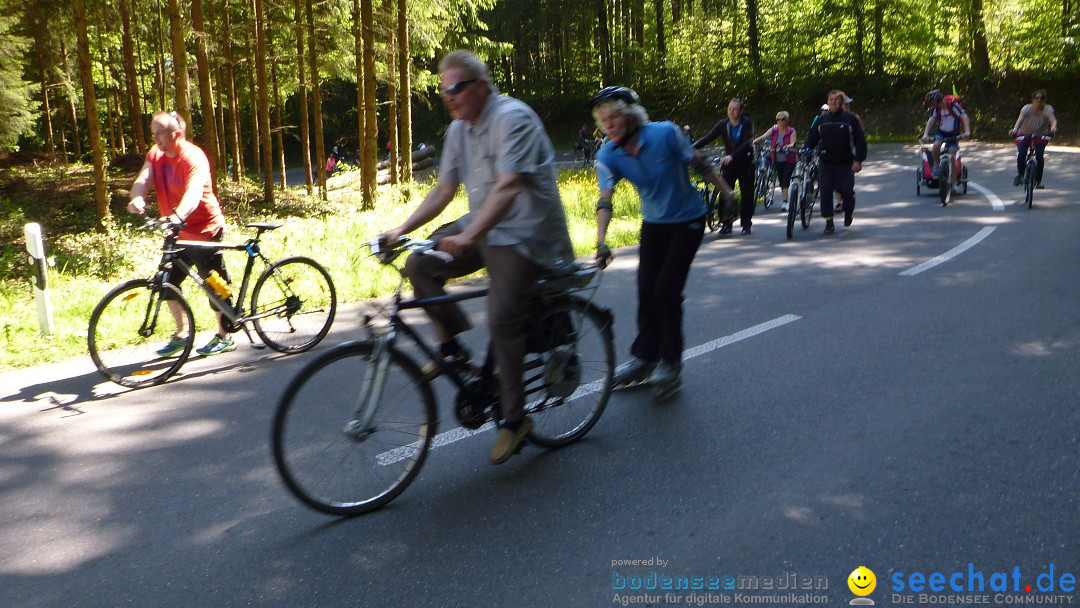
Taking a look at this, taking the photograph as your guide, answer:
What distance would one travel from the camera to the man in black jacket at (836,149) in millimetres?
12648

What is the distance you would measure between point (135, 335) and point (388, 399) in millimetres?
3344

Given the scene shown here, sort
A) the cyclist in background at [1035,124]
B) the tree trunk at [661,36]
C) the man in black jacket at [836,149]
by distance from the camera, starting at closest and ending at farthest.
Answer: the man in black jacket at [836,149]
the cyclist in background at [1035,124]
the tree trunk at [661,36]

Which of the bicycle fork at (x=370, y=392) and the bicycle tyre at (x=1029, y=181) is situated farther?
the bicycle tyre at (x=1029, y=181)

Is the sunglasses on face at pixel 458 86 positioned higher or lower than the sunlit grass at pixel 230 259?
higher

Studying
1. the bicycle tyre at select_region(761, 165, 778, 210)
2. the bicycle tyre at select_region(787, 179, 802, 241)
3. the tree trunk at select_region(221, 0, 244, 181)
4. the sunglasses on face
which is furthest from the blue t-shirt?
the tree trunk at select_region(221, 0, 244, 181)

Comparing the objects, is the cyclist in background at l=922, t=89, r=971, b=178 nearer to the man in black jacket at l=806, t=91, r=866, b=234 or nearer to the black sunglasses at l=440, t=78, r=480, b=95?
the man in black jacket at l=806, t=91, r=866, b=234

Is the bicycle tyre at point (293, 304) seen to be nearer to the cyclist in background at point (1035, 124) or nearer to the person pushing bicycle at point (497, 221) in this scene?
the person pushing bicycle at point (497, 221)

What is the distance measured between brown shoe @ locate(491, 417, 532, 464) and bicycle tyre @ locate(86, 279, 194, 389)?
3101mm

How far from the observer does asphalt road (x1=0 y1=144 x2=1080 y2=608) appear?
11.7ft

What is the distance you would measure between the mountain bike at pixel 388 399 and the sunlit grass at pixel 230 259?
1.68 m

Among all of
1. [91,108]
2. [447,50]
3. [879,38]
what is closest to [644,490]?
[91,108]

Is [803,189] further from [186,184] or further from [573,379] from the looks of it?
[573,379]

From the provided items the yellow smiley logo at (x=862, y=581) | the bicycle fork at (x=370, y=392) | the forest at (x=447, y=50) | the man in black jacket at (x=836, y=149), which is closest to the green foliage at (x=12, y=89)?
the forest at (x=447, y=50)

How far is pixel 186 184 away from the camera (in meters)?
6.99
